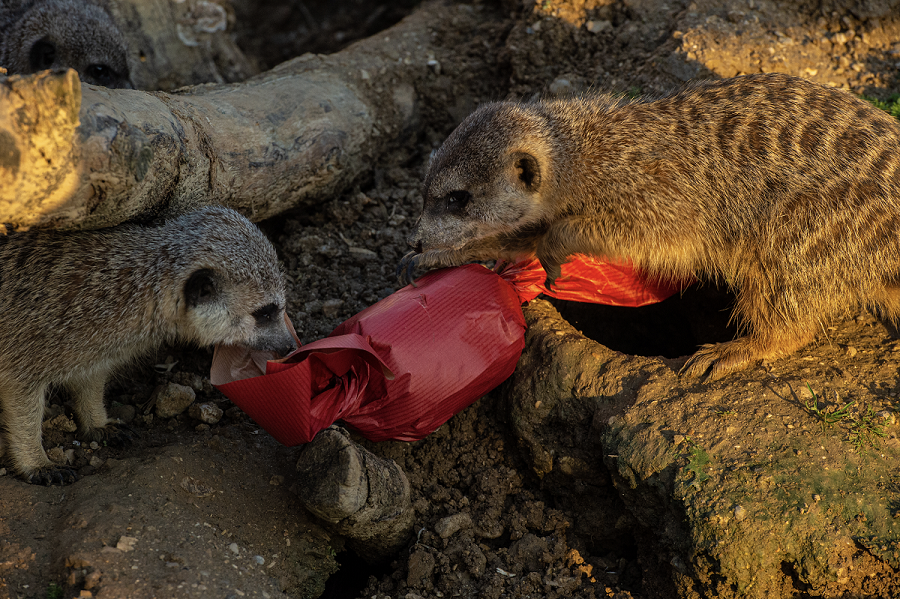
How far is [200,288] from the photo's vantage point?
332 centimetres

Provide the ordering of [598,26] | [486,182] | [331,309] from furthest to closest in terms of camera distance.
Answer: [598,26], [331,309], [486,182]

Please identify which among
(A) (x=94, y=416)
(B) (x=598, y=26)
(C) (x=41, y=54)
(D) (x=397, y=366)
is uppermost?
(B) (x=598, y=26)

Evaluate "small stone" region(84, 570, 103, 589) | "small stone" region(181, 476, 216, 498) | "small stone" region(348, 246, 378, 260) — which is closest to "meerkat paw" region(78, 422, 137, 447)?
"small stone" region(181, 476, 216, 498)

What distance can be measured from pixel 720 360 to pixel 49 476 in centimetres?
317

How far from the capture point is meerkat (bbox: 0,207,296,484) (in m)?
3.04

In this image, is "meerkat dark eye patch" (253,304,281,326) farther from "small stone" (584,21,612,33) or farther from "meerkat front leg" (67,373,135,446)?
"small stone" (584,21,612,33)

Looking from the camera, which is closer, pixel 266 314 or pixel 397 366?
pixel 397 366

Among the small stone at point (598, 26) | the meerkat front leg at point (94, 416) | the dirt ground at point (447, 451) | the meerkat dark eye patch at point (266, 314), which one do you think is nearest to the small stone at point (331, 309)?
the dirt ground at point (447, 451)

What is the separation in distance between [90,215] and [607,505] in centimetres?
269

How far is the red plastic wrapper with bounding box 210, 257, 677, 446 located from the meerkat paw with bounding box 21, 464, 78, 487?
736 millimetres

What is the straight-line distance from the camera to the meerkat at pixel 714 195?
11.0 feet

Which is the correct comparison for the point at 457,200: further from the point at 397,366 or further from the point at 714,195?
the point at 714,195

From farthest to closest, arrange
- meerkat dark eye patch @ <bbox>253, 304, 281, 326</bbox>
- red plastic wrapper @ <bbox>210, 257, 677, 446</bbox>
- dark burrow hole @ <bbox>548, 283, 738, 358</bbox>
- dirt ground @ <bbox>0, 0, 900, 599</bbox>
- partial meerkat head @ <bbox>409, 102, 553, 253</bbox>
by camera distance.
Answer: dark burrow hole @ <bbox>548, 283, 738, 358</bbox> < partial meerkat head @ <bbox>409, 102, 553, 253</bbox> < meerkat dark eye patch @ <bbox>253, 304, 281, 326</bbox> < red plastic wrapper @ <bbox>210, 257, 677, 446</bbox> < dirt ground @ <bbox>0, 0, 900, 599</bbox>

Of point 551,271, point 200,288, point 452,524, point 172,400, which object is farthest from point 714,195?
point 172,400
